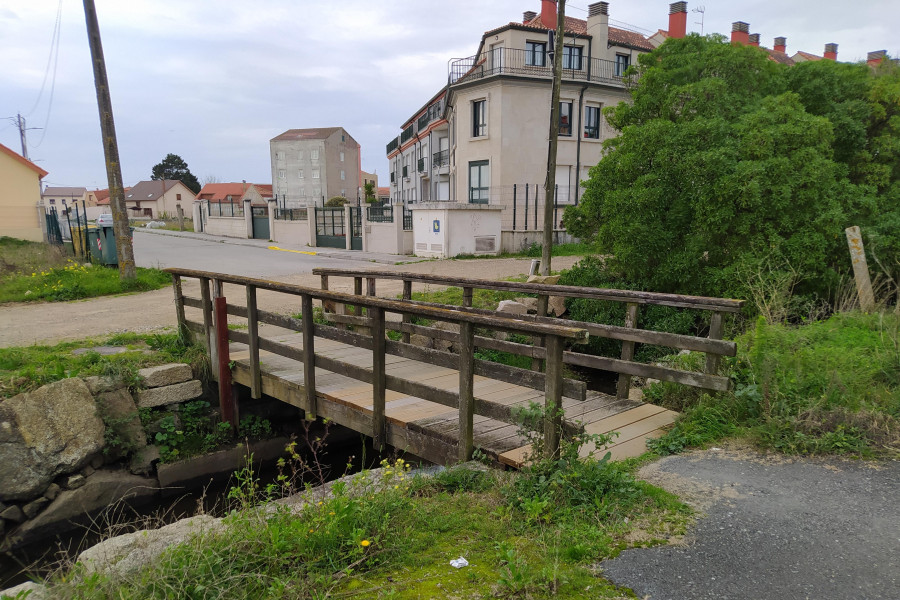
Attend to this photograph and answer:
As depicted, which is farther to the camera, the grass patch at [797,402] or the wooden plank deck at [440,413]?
the wooden plank deck at [440,413]

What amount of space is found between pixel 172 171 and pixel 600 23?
82.5 m

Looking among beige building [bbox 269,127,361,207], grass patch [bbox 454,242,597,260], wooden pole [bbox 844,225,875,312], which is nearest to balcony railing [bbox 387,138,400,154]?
beige building [bbox 269,127,361,207]

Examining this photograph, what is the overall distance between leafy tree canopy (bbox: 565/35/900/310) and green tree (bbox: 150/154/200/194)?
94.0m

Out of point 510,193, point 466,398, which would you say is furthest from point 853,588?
point 510,193

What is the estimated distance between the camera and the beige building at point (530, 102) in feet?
88.4

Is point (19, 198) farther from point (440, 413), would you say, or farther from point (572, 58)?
point (440, 413)

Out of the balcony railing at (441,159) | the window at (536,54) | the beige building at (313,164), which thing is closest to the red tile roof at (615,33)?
the window at (536,54)

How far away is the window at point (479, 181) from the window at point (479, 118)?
4.85 ft

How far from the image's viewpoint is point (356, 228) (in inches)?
1025

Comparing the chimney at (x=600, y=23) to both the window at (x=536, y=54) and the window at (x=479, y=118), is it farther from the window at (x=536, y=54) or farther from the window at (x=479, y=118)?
the window at (x=479, y=118)

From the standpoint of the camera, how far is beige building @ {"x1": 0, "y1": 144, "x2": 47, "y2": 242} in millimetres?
25156

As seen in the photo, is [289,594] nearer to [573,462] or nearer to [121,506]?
[573,462]

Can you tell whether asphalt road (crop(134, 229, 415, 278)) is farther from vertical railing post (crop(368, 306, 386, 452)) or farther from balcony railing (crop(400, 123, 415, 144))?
balcony railing (crop(400, 123, 415, 144))

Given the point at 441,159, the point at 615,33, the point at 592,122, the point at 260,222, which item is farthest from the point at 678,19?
the point at 260,222
